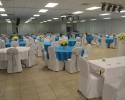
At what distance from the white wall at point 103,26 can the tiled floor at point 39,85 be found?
1599cm

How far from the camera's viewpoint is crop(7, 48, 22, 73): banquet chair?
5.48 m

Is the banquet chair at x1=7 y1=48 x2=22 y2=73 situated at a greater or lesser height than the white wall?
lesser

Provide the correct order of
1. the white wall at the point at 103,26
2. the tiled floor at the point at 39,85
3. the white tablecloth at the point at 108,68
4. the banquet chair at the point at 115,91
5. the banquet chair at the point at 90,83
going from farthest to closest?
the white wall at the point at 103,26 < the tiled floor at the point at 39,85 < the banquet chair at the point at 90,83 < the white tablecloth at the point at 108,68 < the banquet chair at the point at 115,91

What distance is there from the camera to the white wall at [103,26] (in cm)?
1978

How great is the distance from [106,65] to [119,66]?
0.87 feet

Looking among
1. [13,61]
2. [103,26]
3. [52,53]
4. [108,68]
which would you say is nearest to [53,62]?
[52,53]

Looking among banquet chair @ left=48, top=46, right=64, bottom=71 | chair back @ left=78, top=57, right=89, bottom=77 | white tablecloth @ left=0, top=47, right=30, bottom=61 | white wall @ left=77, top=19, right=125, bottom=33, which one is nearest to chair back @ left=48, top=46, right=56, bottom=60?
banquet chair @ left=48, top=46, right=64, bottom=71

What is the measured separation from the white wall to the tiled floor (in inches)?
629

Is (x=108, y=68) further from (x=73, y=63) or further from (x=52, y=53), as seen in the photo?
(x=52, y=53)

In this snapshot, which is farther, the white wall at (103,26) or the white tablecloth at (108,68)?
the white wall at (103,26)

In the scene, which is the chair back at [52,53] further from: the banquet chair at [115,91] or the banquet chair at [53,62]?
the banquet chair at [115,91]

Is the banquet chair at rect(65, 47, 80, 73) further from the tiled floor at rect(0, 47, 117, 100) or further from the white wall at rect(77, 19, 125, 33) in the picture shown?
the white wall at rect(77, 19, 125, 33)

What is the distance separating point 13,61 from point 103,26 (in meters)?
19.0

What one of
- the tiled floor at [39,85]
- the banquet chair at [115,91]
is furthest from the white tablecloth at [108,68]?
the tiled floor at [39,85]
